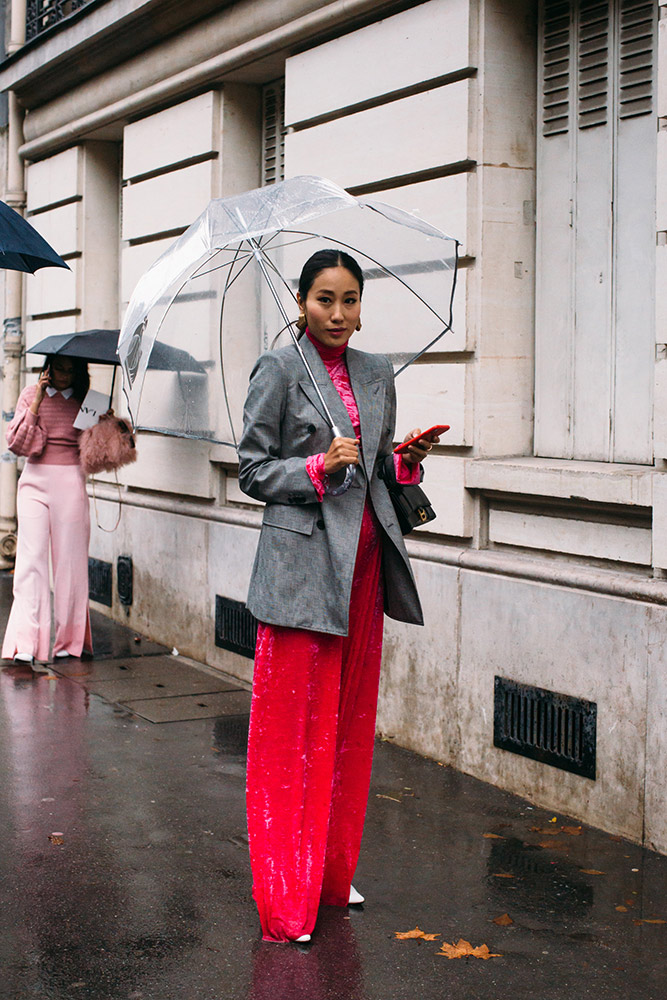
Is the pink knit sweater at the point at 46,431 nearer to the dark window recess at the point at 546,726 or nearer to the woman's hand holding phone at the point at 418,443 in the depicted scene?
the dark window recess at the point at 546,726

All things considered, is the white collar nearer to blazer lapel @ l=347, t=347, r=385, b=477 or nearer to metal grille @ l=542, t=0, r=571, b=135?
metal grille @ l=542, t=0, r=571, b=135

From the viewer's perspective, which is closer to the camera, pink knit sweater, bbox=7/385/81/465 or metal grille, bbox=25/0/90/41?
pink knit sweater, bbox=7/385/81/465

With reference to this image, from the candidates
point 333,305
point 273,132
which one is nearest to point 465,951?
point 333,305

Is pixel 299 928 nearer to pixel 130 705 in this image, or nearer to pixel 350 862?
pixel 350 862

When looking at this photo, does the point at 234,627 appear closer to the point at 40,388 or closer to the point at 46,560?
the point at 46,560

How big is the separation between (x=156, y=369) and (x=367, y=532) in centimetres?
126

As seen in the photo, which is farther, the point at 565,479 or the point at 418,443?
the point at 565,479

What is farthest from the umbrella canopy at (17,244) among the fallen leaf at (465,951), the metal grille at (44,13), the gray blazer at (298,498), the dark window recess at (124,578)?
the metal grille at (44,13)

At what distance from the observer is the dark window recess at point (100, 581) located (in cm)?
1027

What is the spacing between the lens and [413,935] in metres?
4.25

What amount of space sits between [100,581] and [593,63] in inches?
237

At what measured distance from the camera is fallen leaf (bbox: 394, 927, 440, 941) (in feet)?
13.9

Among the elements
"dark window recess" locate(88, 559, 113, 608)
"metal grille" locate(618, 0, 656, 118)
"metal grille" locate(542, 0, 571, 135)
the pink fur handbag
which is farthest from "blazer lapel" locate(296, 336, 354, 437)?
"dark window recess" locate(88, 559, 113, 608)

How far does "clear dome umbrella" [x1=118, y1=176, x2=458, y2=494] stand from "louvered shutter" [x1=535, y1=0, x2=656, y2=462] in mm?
1309
